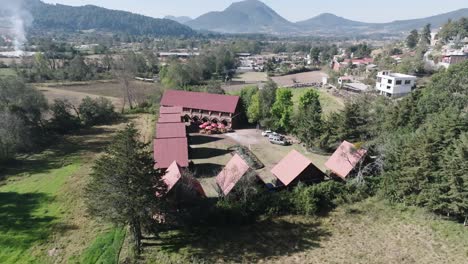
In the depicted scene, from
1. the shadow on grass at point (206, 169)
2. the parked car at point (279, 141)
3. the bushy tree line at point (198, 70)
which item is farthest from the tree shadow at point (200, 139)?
the bushy tree line at point (198, 70)

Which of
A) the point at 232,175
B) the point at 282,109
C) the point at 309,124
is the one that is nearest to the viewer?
the point at 232,175

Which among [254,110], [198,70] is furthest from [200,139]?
[198,70]

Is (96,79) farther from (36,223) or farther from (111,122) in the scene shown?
(36,223)

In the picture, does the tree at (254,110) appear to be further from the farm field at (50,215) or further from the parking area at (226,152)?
the farm field at (50,215)

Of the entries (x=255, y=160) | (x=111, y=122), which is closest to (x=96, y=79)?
(x=111, y=122)

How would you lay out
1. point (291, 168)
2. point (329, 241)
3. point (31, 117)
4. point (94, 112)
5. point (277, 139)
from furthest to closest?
point (94, 112), point (31, 117), point (277, 139), point (291, 168), point (329, 241)

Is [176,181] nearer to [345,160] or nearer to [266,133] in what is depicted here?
[345,160]
